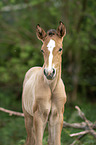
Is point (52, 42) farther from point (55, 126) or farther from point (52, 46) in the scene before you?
point (55, 126)

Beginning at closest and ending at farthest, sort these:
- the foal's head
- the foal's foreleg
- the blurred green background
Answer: the foal's head, the foal's foreleg, the blurred green background

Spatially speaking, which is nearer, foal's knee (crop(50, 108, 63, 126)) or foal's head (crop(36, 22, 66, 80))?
foal's head (crop(36, 22, 66, 80))

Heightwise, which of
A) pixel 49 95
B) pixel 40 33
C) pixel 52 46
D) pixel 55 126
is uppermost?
pixel 40 33

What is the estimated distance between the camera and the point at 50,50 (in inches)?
69.4

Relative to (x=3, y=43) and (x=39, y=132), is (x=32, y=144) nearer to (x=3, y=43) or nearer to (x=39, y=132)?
(x=39, y=132)

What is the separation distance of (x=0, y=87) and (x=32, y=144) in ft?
23.7

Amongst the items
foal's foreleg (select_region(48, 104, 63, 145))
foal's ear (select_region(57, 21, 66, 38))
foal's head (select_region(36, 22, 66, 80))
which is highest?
foal's ear (select_region(57, 21, 66, 38))

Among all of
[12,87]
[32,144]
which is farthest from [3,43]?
[32,144]

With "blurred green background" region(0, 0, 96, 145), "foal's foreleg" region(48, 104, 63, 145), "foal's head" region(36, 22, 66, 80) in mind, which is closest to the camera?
"foal's head" region(36, 22, 66, 80)

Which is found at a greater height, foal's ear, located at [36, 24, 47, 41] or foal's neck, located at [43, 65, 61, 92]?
foal's ear, located at [36, 24, 47, 41]

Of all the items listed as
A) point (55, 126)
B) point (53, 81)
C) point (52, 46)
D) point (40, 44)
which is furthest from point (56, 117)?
point (40, 44)

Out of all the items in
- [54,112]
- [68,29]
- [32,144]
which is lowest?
[32,144]

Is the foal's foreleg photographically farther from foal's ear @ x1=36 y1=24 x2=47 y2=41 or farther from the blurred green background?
the blurred green background

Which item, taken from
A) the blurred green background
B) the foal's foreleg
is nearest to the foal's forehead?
the foal's foreleg
